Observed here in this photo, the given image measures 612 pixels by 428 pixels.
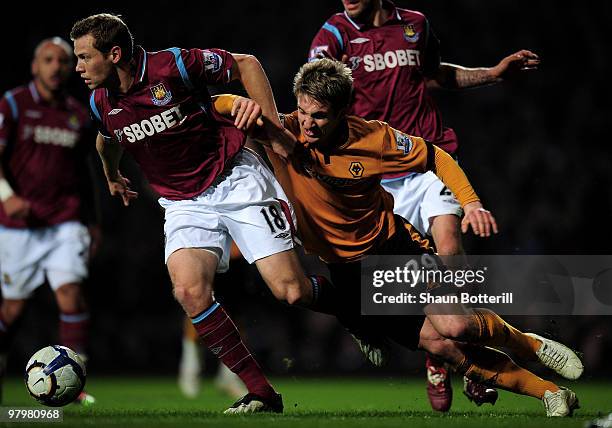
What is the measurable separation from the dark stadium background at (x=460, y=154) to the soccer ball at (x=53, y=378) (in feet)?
17.2

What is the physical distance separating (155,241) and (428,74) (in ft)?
24.5

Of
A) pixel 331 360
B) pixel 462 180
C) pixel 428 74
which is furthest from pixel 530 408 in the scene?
pixel 331 360

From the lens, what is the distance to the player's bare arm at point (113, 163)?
556 centimetres

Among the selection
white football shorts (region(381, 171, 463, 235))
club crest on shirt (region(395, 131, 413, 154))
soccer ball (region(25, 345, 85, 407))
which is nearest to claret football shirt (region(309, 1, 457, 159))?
white football shorts (region(381, 171, 463, 235))

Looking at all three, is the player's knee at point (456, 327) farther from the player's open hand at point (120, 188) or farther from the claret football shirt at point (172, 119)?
the player's open hand at point (120, 188)

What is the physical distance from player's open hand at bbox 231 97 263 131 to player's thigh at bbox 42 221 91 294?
273 centimetres

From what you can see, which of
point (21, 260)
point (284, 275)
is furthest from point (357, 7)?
point (21, 260)

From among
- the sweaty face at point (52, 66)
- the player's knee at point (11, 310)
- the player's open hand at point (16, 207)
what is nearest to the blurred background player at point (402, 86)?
the sweaty face at point (52, 66)

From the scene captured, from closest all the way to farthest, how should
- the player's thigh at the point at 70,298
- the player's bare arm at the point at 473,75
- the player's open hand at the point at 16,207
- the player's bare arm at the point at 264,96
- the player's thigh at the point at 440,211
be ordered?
the player's bare arm at the point at 264,96 → the player's thigh at the point at 440,211 → the player's bare arm at the point at 473,75 → the player's open hand at the point at 16,207 → the player's thigh at the point at 70,298

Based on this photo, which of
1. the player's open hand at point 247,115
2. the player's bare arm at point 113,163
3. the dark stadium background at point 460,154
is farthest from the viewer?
the dark stadium background at point 460,154

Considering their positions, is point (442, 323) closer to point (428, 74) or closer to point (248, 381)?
point (248, 381)

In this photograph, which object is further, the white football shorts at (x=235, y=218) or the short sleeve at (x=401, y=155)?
the short sleeve at (x=401, y=155)

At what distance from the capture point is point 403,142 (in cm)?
532

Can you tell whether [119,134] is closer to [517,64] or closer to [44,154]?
[44,154]
